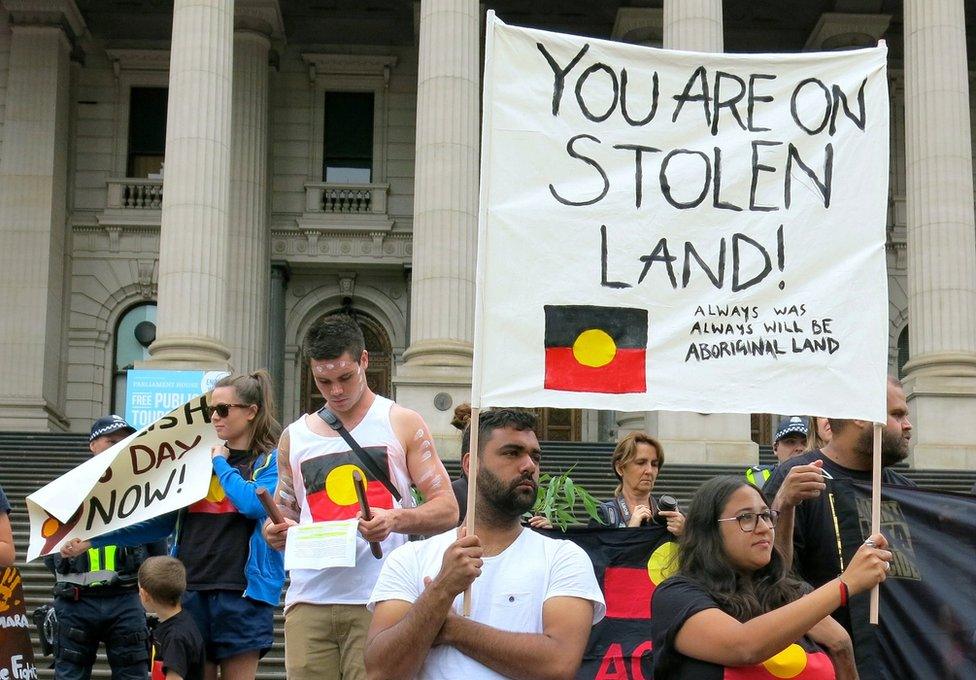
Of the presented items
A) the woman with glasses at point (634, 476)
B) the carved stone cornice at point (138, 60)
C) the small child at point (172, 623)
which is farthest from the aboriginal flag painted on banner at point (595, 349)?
the carved stone cornice at point (138, 60)

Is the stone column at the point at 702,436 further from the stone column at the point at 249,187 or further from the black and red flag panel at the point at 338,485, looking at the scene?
the black and red flag panel at the point at 338,485

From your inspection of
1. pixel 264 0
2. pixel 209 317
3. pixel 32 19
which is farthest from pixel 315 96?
pixel 209 317

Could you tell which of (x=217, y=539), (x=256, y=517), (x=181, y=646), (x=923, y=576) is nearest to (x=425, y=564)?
(x=923, y=576)

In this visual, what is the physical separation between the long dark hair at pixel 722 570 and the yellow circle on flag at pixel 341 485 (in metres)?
1.55

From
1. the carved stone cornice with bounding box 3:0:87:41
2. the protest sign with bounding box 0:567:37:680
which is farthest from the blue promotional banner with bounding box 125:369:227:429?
the protest sign with bounding box 0:567:37:680

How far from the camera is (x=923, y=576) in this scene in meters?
6.13

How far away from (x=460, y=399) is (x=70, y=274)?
40.0 feet

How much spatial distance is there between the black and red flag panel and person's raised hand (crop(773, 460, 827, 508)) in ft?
5.28

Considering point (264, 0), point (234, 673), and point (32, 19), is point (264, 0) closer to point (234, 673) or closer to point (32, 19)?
point (32, 19)

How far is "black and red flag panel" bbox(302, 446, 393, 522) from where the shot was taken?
602 cm

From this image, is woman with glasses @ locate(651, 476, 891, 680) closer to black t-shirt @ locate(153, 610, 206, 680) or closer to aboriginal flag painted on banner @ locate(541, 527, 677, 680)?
aboriginal flag painted on banner @ locate(541, 527, 677, 680)

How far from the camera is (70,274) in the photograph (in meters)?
31.6

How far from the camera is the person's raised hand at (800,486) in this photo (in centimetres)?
543

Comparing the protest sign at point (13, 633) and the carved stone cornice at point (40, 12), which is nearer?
the protest sign at point (13, 633)
